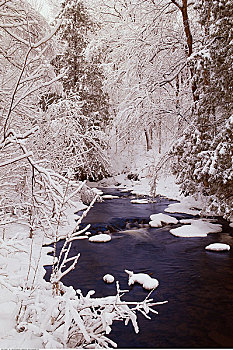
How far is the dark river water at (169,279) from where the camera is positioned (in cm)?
437

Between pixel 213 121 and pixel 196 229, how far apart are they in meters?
3.72

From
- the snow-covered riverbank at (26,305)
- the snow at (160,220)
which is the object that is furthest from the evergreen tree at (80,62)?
the snow-covered riverbank at (26,305)

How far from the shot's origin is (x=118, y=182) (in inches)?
895

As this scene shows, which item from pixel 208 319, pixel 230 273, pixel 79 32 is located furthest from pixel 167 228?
pixel 79 32

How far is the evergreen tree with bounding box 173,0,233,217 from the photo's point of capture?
8.22 metres

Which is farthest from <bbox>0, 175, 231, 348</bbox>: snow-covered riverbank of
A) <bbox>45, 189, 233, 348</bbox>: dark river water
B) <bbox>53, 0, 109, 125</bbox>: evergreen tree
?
<bbox>53, 0, 109, 125</bbox>: evergreen tree

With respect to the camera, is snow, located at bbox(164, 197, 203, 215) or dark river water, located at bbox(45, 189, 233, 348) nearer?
dark river water, located at bbox(45, 189, 233, 348)

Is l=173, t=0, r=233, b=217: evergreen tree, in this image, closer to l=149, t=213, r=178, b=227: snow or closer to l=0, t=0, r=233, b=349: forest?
l=0, t=0, r=233, b=349: forest

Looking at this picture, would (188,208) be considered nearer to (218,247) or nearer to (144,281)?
(218,247)

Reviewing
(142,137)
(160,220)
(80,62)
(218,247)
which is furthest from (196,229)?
(80,62)

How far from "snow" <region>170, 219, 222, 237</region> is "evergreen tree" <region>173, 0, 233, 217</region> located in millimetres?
702

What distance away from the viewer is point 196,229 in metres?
9.55

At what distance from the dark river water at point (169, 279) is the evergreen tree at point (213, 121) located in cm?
161

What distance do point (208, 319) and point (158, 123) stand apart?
343 inches
